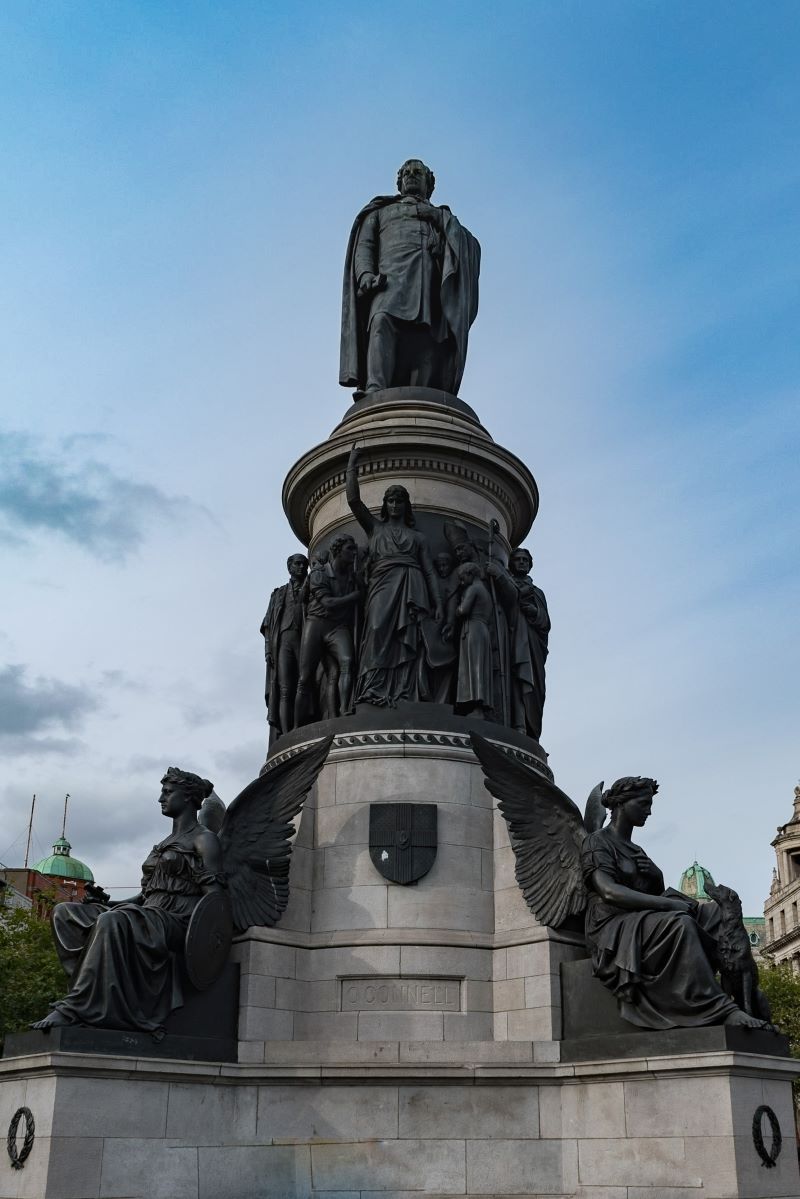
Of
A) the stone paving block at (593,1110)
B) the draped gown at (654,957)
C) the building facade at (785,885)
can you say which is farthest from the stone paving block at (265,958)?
the building facade at (785,885)

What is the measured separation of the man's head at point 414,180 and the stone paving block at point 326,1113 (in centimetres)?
1610

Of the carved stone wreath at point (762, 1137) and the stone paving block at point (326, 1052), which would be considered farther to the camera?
the stone paving block at point (326, 1052)

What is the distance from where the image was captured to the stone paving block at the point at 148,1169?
39.7ft

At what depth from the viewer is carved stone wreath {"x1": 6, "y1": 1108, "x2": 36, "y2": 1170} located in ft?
39.1

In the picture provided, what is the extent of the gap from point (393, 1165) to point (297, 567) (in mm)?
8905

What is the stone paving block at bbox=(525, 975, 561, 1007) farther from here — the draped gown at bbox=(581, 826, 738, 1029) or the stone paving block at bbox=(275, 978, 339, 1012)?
the stone paving block at bbox=(275, 978, 339, 1012)

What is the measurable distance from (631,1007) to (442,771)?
409cm

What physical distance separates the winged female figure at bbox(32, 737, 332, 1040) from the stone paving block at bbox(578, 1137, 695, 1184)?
4.66 metres

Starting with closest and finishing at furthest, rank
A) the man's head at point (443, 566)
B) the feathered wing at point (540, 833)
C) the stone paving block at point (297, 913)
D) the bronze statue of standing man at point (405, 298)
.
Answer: the feathered wing at point (540, 833) < the stone paving block at point (297, 913) < the man's head at point (443, 566) < the bronze statue of standing man at point (405, 298)

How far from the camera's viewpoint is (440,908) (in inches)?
593

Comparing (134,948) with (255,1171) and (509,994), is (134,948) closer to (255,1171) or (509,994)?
(255,1171)

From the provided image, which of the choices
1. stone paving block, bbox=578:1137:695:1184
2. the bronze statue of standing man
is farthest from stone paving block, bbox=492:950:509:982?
the bronze statue of standing man

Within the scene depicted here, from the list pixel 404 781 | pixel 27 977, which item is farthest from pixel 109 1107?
pixel 27 977

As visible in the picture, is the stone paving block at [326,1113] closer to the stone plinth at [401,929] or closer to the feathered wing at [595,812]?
the stone plinth at [401,929]
